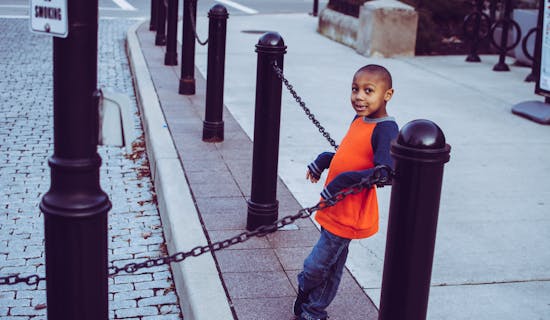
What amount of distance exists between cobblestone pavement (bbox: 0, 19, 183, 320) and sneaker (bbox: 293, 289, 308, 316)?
2.44 feet

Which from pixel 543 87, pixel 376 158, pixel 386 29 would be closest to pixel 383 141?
pixel 376 158

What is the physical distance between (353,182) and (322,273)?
50 centimetres

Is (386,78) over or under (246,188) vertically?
over

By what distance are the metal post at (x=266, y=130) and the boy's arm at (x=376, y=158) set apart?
1.28 m

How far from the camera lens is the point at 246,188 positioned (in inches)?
233

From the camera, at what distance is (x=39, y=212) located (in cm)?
588

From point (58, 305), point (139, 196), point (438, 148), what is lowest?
point (139, 196)

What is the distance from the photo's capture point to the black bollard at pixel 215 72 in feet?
22.7

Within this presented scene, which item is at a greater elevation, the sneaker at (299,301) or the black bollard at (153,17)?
the black bollard at (153,17)

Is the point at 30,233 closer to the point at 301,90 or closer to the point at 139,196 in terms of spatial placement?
the point at 139,196

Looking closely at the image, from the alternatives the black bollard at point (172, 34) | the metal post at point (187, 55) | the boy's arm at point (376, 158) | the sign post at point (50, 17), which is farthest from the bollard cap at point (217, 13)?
the sign post at point (50, 17)

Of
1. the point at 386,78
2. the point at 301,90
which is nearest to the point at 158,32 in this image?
the point at 301,90

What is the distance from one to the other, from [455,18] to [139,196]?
37.2ft

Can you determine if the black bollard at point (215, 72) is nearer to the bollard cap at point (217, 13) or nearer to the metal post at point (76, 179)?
the bollard cap at point (217, 13)
